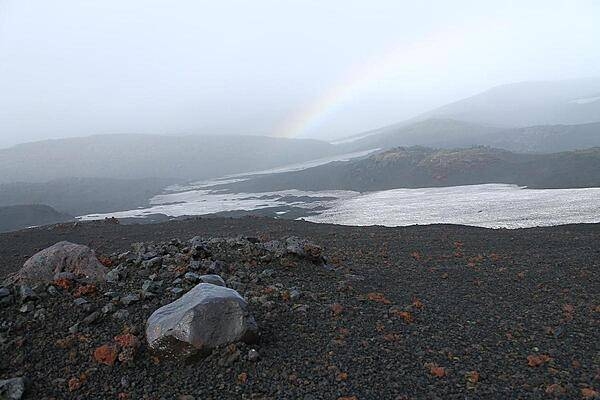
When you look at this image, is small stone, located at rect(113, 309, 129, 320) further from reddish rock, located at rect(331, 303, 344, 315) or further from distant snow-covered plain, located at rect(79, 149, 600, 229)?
distant snow-covered plain, located at rect(79, 149, 600, 229)

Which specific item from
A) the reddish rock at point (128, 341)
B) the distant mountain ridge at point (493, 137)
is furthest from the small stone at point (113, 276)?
the distant mountain ridge at point (493, 137)

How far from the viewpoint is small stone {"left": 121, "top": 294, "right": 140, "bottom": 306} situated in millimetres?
8203

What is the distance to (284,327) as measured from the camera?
25.9 ft

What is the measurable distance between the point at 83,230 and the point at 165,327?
18954mm

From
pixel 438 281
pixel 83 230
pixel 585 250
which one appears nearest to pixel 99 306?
pixel 438 281

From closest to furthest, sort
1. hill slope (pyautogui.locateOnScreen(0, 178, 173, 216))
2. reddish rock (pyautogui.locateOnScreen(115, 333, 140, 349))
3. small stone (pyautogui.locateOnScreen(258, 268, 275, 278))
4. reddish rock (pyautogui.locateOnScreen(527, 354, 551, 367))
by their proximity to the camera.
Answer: reddish rock (pyautogui.locateOnScreen(115, 333, 140, 349)) → reddish rock (pyautogui.locateOnScreen(527, 354, 551, 367)) → small stone (pyautogui.locateOnScreen(258, 268, 275, 278)) → hill slope (pyautogui.locateOnScreen(0, 178, 173, 216))

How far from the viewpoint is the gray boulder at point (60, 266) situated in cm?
927

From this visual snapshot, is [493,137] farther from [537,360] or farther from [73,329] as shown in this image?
[73,329]

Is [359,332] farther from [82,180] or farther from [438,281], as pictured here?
[82,180]

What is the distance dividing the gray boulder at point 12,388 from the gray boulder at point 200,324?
1.65 metres

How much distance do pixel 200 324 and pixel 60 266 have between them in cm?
441

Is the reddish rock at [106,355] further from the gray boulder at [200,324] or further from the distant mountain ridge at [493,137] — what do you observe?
the distant mountain ridge at [493,137]

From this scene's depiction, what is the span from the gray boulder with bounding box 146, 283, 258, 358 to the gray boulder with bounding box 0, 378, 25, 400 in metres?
1.65

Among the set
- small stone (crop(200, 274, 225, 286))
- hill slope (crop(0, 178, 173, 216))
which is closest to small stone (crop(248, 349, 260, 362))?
small stone (crop(200, 274, 225, 286))
